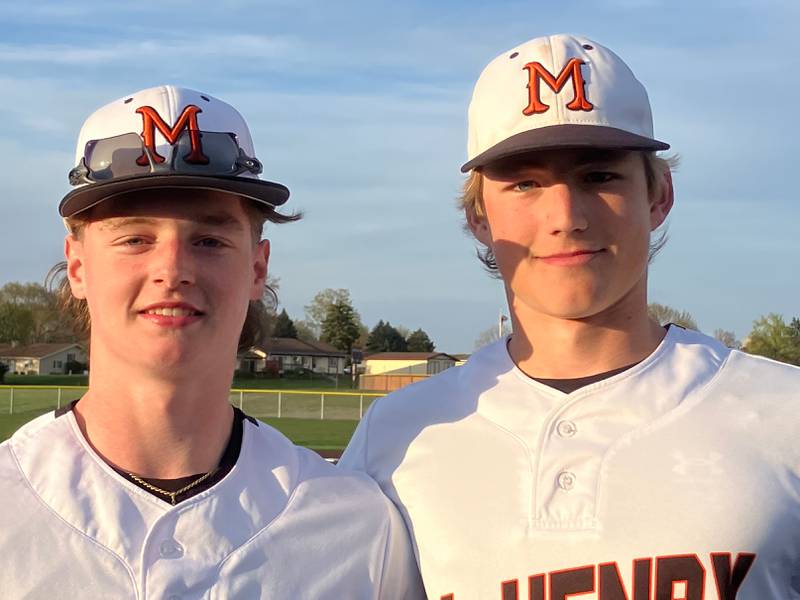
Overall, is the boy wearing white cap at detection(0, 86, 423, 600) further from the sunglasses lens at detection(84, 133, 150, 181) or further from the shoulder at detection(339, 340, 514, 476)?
the shoulder at detection(339, 340, 514, 476)

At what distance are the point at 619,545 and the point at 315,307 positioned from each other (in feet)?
288

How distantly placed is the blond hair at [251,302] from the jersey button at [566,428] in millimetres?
1051

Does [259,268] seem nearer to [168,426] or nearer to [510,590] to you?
[168,426]

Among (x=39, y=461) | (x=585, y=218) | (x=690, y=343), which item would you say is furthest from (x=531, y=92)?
(x=39, y=461)

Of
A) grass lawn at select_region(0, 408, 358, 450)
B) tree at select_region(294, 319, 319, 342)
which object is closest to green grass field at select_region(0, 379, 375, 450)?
grass lawn at select_region(0, 408, 358, 450)

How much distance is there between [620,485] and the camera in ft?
8.87

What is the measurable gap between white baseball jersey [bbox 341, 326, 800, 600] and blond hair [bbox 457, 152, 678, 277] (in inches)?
19.3

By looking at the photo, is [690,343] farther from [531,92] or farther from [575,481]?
[531,92]

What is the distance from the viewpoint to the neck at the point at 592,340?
9.73 ft

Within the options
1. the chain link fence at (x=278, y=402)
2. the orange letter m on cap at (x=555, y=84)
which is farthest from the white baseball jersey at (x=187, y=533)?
the chain link fence at (x=278, y=402)

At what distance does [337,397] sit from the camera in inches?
1094

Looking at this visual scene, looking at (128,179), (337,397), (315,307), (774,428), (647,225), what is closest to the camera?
(128,179)

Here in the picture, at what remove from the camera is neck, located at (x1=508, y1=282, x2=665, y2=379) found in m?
2.96

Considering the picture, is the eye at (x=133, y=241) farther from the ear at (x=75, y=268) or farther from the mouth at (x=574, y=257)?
the mouth at (x=574, y=257)
